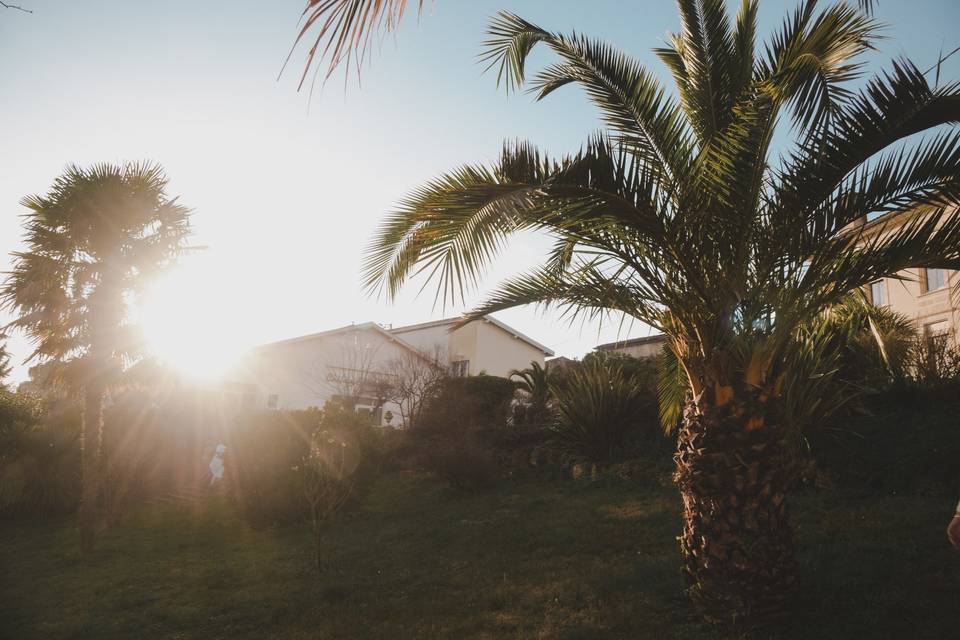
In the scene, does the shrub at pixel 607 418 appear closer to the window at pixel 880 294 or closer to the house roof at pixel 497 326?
the window at pixel 880 294

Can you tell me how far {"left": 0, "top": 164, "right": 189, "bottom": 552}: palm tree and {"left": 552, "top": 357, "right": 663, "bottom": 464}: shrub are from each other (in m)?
9.61

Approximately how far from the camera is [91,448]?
36.7ft

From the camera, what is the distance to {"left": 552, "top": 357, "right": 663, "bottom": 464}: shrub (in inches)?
Result: 455

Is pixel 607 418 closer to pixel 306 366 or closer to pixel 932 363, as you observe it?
pixel 932 363

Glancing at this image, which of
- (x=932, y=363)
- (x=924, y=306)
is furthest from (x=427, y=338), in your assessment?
(x=932, y=363)

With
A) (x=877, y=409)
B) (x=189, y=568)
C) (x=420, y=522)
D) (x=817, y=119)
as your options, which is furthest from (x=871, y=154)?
(x=189, y=568)

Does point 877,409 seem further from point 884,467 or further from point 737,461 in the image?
point 737,461

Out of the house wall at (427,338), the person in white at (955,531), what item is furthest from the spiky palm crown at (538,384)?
the house wall at (427,338)

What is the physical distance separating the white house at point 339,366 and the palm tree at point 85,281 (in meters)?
15.5

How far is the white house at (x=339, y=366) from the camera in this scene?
29.1 meters

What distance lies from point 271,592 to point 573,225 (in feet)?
19.3

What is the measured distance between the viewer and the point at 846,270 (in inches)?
181

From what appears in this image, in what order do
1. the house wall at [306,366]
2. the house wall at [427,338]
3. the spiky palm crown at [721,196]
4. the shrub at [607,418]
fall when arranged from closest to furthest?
the spiky palm crown at [721,196] → the shrub at [607,418] → the house wall at [306,366] → the house wall at [427,338]

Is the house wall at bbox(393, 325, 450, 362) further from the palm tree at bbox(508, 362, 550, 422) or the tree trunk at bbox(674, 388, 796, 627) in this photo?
the tree trunk at bbox(674, 388, 796, 627)
